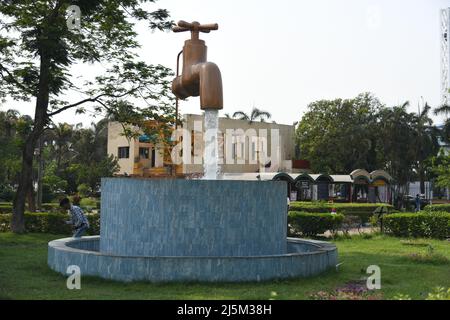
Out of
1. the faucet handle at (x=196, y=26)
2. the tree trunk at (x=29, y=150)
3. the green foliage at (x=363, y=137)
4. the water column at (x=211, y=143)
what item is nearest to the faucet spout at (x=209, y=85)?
the water column at (x=211, y=143)

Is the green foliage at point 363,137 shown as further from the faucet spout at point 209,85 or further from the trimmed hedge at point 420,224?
the faucet spout at point 209,85

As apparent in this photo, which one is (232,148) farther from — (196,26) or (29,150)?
(196,26)

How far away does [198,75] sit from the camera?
11.4 m

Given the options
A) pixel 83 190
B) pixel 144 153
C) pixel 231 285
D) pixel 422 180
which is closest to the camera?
pixel 231 285

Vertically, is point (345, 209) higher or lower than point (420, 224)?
higher

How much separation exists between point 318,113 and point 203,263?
42764 millimetres

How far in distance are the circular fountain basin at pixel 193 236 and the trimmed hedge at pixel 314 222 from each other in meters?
8.67

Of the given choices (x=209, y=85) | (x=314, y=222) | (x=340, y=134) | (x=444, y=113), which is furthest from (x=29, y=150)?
(x=444, y=113)

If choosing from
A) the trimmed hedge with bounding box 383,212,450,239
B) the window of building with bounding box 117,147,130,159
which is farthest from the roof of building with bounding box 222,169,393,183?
the window of building with bounding box 117,147,130,159

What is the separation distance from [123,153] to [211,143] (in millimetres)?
44202
